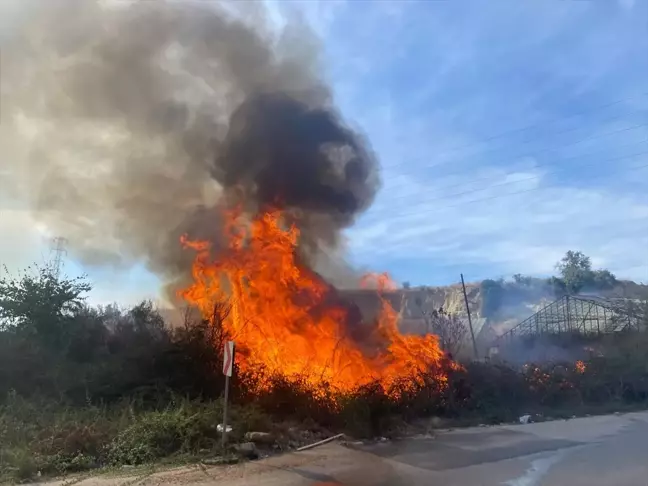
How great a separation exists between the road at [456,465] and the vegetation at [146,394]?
1171 millimetres

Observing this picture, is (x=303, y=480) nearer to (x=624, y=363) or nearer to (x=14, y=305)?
(x=14, y=305)

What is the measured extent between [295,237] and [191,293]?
3552 mm

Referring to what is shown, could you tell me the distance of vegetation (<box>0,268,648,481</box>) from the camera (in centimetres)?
959

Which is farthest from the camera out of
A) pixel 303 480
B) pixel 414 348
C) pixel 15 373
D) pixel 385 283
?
pixel 385 283

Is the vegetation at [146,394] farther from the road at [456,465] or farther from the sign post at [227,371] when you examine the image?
the road at [456,465]

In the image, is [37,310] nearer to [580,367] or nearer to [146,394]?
[146,394]

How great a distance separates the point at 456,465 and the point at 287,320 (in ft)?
23.1

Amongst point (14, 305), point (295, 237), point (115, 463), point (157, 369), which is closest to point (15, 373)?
point (14, 305)

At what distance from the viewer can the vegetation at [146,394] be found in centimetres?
959

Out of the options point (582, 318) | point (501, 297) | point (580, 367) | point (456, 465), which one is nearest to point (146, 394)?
point (456, 465)

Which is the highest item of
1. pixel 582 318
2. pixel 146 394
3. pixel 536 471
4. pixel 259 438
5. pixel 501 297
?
pixel 501 297

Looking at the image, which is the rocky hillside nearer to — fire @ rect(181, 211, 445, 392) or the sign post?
fire @ rect(181, 211, 445, 392)

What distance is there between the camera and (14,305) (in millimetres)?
14320

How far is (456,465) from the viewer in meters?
9.19
